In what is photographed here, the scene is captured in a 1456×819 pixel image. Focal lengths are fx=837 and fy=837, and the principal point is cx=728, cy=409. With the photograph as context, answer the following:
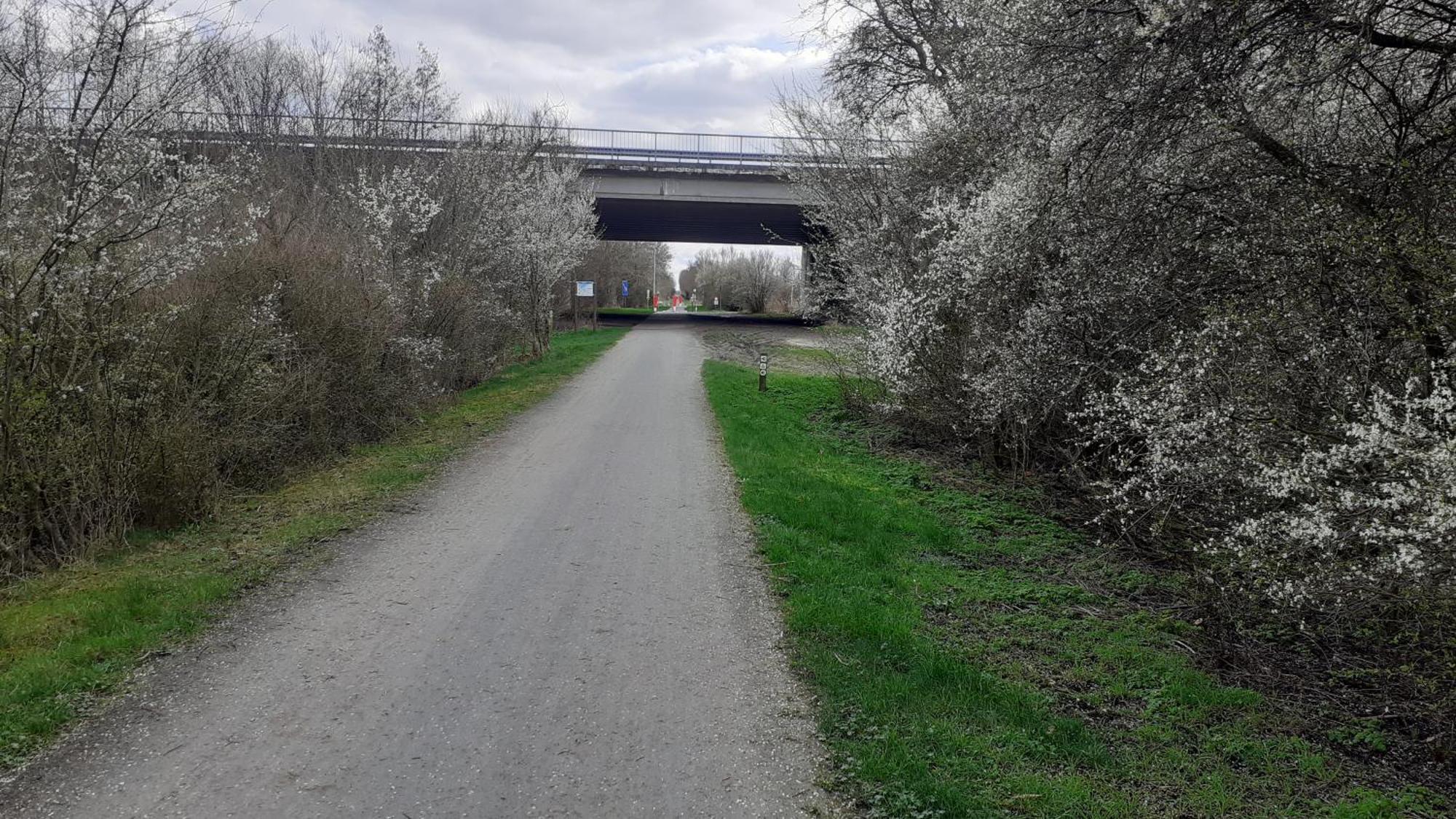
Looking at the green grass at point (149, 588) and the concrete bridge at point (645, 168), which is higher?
the concrete bridge at point (645, 168)

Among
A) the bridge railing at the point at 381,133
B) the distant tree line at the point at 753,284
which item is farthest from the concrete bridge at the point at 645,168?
the distant tree line at the point at 753,284

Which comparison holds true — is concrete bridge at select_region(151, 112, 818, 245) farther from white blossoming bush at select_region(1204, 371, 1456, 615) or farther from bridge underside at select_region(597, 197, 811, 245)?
white blossoming bush at select_region(1204, 371, 1456, 615)

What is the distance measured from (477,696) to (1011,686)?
3.15 meters

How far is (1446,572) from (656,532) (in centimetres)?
582

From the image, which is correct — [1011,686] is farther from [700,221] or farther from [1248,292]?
[700,221]

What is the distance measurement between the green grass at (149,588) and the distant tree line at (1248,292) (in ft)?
21.9

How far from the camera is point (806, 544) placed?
7723mm

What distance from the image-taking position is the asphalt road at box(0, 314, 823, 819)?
3.79 meters

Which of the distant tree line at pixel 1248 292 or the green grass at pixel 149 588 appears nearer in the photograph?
the green grass at pixel 149 588

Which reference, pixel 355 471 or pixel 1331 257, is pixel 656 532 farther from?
pixel 1331 257

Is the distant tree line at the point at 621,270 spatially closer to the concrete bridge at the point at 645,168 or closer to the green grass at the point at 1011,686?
the concrete bridge at the point at 645,168

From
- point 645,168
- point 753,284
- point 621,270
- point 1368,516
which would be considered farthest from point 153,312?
point 753,284

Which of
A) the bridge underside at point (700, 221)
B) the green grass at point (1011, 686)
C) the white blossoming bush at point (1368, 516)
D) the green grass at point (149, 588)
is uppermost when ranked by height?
the bridge underside at point (700, 221)

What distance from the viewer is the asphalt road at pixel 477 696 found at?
3.79 metres
